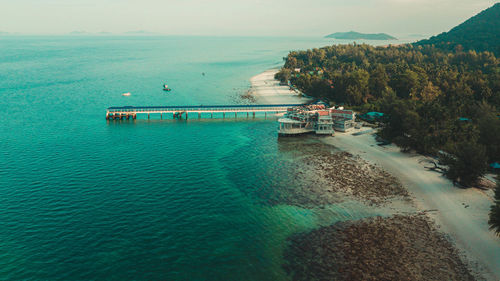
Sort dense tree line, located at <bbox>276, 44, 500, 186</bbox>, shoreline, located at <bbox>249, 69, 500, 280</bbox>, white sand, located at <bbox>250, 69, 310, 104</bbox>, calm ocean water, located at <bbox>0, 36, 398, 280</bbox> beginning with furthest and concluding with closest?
1. white sand, located at <bbox>250, 69, 310, 104</bbox>
2. dense tree line, located at <bbox>276, 44, 500, 186</bbox>
3. shoreline, located at <bbox>249, 69, 500, 280</bbox>
4. calm ocean water, located at <bbox>0, 36, 398, 280</bbox>

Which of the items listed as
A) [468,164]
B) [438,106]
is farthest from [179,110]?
[468,164]

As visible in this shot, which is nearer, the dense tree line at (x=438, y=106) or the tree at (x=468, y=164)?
the tree at (x=468, y=164)

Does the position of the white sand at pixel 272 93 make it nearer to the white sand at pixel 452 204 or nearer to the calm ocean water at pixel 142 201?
the calm ocean water at pixel 142 201

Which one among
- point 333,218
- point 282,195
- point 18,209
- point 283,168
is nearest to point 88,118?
point 18,209

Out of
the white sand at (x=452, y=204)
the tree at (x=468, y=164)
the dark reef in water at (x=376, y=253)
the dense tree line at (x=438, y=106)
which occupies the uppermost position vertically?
the dense tree line at (x=438, y=106)

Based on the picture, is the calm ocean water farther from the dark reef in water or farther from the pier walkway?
the pier walkway

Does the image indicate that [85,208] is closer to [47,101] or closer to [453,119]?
[453,119]

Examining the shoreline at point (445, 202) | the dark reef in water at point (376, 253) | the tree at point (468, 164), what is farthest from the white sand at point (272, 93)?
the dark reef in water at point (376, 253)

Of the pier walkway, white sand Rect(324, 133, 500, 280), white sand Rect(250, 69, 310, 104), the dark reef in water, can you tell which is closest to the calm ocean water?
the dark reef in water
